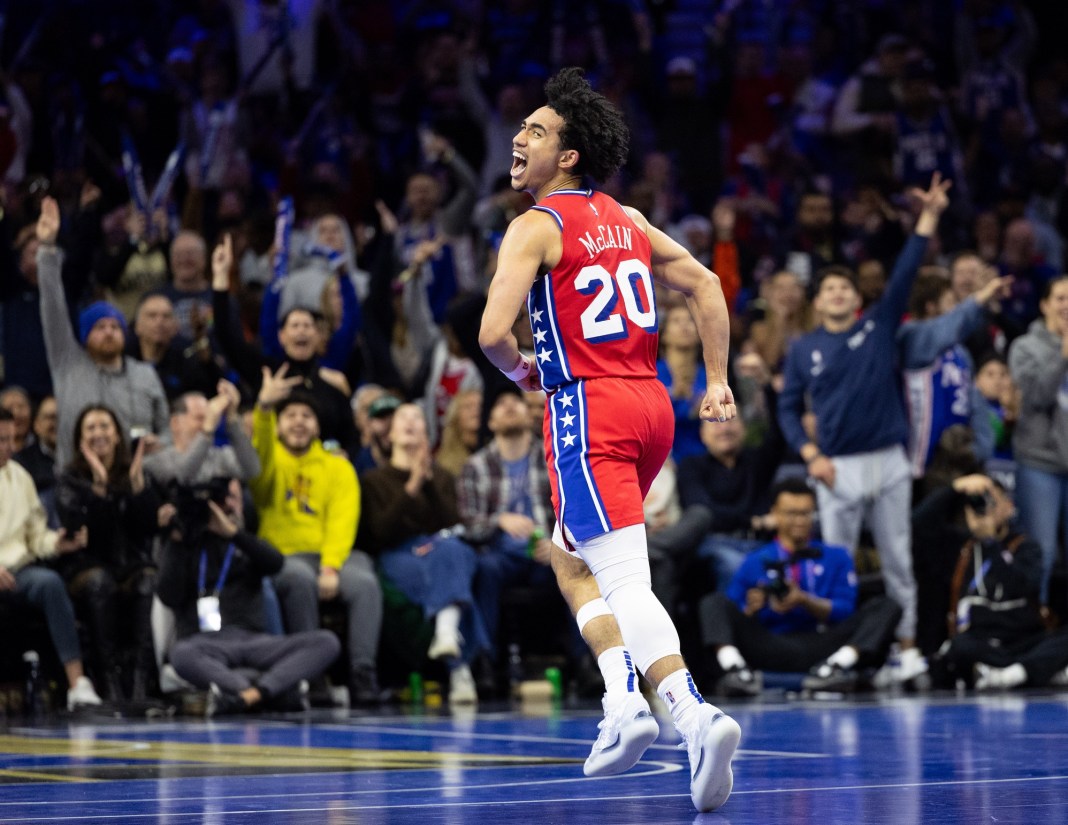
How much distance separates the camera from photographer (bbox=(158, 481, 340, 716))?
10570 millimetres

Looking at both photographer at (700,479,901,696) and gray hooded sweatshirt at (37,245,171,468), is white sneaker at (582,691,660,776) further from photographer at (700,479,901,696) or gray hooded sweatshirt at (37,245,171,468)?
gray hooded sweatshirt at (37,245,171,468)

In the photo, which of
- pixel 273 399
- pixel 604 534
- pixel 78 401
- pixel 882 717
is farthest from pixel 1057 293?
pixel 604 534

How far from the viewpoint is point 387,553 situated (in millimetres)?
12086

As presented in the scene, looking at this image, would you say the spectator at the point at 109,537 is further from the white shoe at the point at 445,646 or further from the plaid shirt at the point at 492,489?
the plaid shirt at the point at 492,489

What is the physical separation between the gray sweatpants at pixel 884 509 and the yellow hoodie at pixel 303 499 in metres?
3.22

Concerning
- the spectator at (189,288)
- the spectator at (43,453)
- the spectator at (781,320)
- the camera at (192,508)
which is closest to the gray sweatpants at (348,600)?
the camera at (192,508)

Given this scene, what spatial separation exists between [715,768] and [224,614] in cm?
593

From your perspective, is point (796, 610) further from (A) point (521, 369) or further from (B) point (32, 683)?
(A) point (521, 369)

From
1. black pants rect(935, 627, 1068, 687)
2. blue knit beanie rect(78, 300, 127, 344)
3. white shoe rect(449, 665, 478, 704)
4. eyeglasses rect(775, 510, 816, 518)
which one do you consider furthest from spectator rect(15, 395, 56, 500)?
black pants rect(935, 627, 1068, 687)

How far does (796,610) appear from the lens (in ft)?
39.0

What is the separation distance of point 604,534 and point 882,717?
3915 millimetres

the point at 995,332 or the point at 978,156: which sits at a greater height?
the point at 978,156

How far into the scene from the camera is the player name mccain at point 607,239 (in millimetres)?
6137

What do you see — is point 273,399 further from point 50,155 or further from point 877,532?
point 50,155
